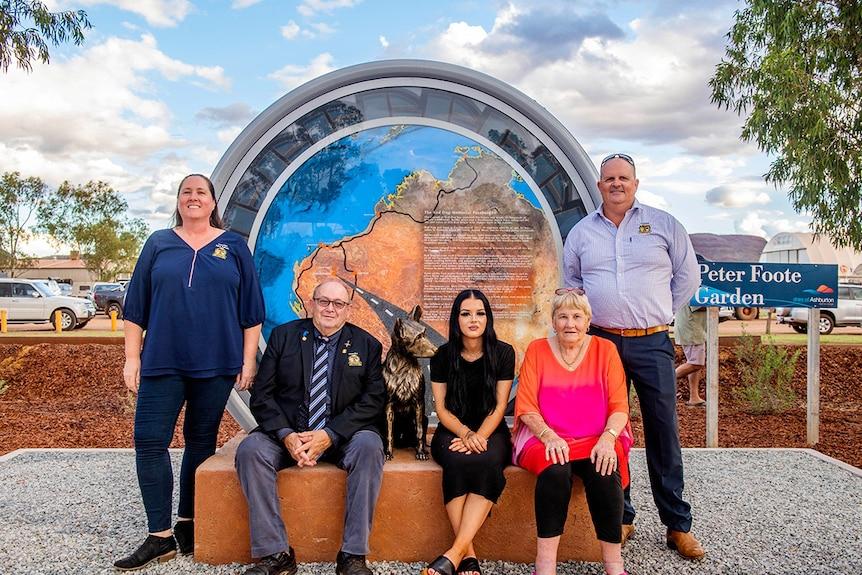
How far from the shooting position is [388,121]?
197 inches

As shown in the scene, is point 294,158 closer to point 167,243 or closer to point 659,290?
point 167,243

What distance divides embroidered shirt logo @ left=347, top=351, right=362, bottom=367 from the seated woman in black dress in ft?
1.23

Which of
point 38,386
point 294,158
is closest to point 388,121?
point 294,158

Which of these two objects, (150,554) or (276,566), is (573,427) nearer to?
(276,566)

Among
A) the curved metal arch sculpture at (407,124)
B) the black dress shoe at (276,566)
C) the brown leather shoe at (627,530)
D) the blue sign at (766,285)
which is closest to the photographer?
the black dress shoe at (276,566)

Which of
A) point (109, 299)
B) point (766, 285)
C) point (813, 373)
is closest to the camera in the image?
point (766, 285)

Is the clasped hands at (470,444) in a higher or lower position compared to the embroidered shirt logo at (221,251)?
lower

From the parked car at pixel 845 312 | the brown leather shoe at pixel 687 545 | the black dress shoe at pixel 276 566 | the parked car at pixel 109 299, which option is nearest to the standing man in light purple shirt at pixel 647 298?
the brown leather shoe at pixel 687 545

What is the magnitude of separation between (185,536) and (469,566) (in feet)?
4.94

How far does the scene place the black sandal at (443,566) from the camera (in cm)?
333

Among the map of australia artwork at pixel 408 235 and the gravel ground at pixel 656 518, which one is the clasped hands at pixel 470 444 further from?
the map of australia artwork at pixel 408 235

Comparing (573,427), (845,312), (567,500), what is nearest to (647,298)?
(573,427)

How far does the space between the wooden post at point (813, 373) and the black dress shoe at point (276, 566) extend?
5233mm

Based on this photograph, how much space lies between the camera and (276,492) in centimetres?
359
